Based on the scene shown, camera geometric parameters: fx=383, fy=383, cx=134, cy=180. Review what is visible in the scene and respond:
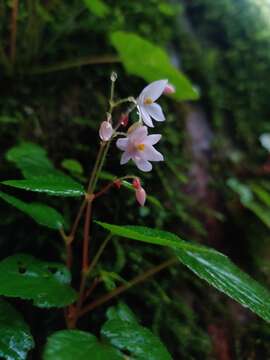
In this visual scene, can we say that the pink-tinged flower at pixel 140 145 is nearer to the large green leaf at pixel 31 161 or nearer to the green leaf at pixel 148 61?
the large green leaf at pixel 31 161

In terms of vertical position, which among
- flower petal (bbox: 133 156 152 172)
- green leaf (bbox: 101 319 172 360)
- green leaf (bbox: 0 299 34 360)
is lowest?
green leaf (bbox: 0 299 34 360)

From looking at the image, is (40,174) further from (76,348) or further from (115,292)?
(76,348)

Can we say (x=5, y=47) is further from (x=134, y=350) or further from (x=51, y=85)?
(x=134, y=350)

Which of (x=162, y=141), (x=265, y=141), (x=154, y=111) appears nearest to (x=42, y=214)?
(x=154, y=111)

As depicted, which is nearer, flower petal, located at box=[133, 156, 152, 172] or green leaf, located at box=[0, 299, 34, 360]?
green leaf, located at box=[0, 299, 34, 360]

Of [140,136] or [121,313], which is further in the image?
[121,313]

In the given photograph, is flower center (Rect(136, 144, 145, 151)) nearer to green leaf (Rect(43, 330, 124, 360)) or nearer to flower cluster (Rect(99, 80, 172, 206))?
flower cluster (Rect(99, 80, 172, 206))

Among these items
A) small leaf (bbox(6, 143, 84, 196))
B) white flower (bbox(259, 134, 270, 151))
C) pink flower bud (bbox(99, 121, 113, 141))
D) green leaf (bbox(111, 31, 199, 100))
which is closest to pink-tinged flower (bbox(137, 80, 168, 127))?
pink flower bud (bbox(99, 121, 113, 141))
